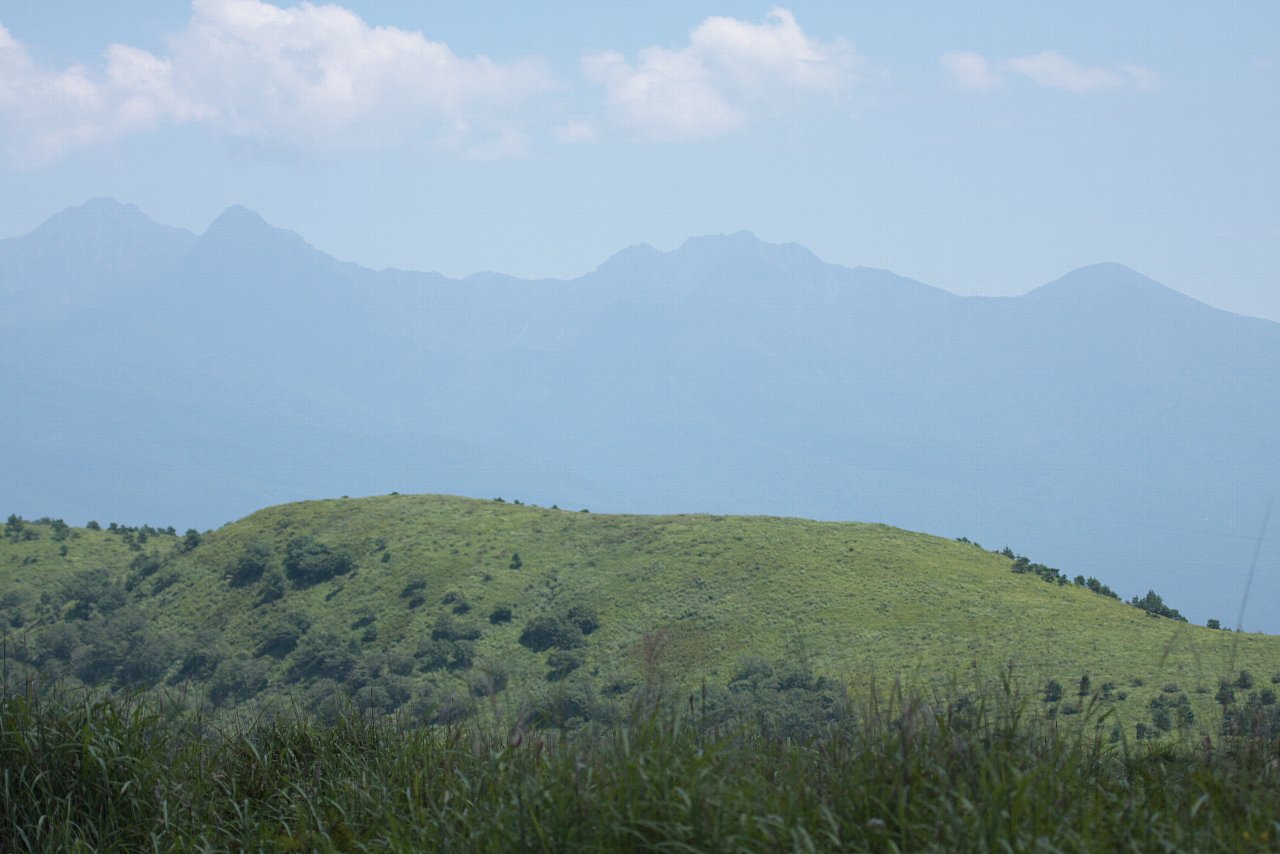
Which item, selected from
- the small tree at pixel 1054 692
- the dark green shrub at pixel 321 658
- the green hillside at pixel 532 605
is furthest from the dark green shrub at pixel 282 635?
the small tree at pixel 1054 692

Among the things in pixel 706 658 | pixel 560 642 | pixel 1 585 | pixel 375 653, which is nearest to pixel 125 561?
pixel 1 585

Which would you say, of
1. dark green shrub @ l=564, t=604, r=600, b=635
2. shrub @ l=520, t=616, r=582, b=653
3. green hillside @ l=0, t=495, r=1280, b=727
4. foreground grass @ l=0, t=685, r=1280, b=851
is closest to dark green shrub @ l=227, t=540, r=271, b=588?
green hillside @ l=0, t=495, r=1280, b=727

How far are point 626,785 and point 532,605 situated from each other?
68.2m

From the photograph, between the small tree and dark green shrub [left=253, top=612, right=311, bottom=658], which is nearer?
the small tree

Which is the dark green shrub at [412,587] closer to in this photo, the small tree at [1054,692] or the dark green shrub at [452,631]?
the dark green shrub at [452,631]

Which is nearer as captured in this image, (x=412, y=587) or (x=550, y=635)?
(x=550, y=635)

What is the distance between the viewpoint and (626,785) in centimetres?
478

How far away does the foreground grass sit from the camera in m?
4.45

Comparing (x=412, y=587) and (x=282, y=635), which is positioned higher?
(x=412, y=587)

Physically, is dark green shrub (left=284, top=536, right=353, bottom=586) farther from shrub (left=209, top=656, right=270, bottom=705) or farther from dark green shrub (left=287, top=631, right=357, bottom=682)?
shrub (left=209, top=656, right=270, bottom=705)

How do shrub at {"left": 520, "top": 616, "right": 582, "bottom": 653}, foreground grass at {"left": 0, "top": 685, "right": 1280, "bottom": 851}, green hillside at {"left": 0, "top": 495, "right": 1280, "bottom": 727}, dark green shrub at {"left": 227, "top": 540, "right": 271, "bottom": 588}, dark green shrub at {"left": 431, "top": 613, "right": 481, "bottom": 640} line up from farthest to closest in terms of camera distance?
1. dark green shrub at {"left": 227, "top": 540, "right": 271, "bottom": 588}
2. dark green shrub at {"left": 431, "top": 613, "right": 481, "bottom": 640}
3. shrub at {"left": 520, "top": 616, "right": 582, "bottom": 653}
4. green hillside at {"left": 0, "top": 495, "right": 1280, "bottom": 727}
5. foreground grass at {"left": 0, "top": 685, "right": 1280, "bottom": 851}

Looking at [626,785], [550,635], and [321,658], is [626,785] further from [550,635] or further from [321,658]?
[321,658]

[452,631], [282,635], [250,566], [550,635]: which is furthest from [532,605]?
[250,566]

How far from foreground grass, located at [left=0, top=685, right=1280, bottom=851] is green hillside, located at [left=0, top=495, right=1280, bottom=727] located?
1451 inches
